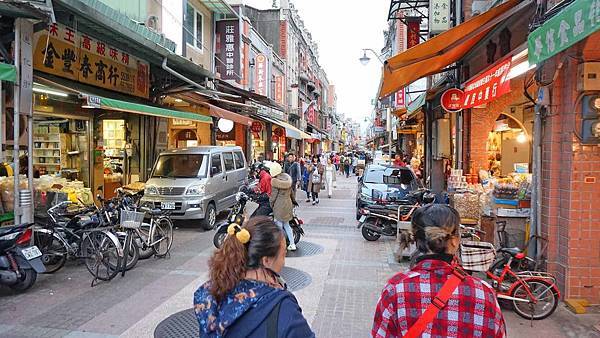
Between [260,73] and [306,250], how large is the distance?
667 inches

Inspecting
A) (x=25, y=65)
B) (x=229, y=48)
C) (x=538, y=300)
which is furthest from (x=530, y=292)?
(x=229, y=48)

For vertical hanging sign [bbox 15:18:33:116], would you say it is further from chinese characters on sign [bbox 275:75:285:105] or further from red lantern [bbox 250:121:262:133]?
chinese characters on sign [bbox 275:75:285:105]

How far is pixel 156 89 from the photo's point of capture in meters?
14.1

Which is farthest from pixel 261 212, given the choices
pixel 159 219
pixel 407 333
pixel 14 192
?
pixel 407 333

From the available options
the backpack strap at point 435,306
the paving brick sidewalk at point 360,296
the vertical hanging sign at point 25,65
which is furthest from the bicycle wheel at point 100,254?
the backpack strap at point 435,306

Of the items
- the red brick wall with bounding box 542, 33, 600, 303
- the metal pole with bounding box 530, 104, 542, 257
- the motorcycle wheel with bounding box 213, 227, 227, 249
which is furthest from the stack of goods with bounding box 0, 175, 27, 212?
the red brick wall with bounding box 542, 33, 600, 303

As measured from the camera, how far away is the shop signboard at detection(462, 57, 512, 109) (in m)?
6.40

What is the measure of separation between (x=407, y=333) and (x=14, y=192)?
6993 millimetres

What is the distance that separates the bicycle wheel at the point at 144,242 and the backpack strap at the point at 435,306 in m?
6.45

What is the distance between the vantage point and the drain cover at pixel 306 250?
8.64 meters

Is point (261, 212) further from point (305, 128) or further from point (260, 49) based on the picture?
point (305, 128)

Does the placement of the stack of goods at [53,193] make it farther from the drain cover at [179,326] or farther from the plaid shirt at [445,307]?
the plaid shirt at [445,307]

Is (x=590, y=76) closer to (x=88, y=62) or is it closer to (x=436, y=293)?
(x=436, y=293)

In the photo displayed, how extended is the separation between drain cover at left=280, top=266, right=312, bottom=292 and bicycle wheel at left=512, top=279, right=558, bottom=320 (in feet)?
9.36
